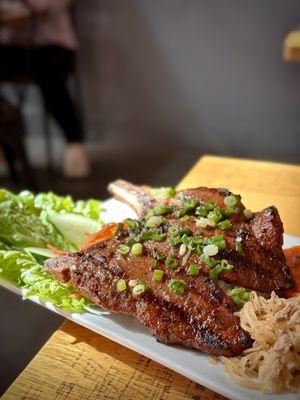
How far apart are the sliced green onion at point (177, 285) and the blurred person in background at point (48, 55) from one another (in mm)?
4297

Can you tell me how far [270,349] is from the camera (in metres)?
1.33

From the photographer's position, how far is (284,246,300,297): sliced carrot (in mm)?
1622

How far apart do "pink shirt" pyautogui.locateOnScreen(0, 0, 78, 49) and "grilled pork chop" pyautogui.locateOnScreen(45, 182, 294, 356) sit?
410cm

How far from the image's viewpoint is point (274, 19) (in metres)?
4.88

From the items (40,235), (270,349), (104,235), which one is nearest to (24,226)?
(40,235)

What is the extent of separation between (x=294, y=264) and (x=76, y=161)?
4210mm

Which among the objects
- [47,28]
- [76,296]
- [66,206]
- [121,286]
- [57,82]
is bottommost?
[57,82]

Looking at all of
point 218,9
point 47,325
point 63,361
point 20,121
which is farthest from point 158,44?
point 63,361

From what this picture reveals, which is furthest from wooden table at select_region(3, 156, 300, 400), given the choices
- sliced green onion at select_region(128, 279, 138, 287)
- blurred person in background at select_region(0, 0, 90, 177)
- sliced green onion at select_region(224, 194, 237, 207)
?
blurred person in background at select_region(0, 0, 90, 177)

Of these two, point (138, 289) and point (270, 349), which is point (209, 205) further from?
point (270, 349)

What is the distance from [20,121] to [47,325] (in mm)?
2826

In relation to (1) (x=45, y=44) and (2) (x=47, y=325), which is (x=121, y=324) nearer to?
(2) (x=47, y=325)

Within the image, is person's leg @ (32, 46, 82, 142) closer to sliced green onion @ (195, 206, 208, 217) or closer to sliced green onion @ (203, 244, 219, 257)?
sliced green onion @ (195, 206, 208, 217)

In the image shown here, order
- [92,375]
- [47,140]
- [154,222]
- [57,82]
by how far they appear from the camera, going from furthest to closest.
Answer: [47,140], [57,82], [154,222], [92,375]
